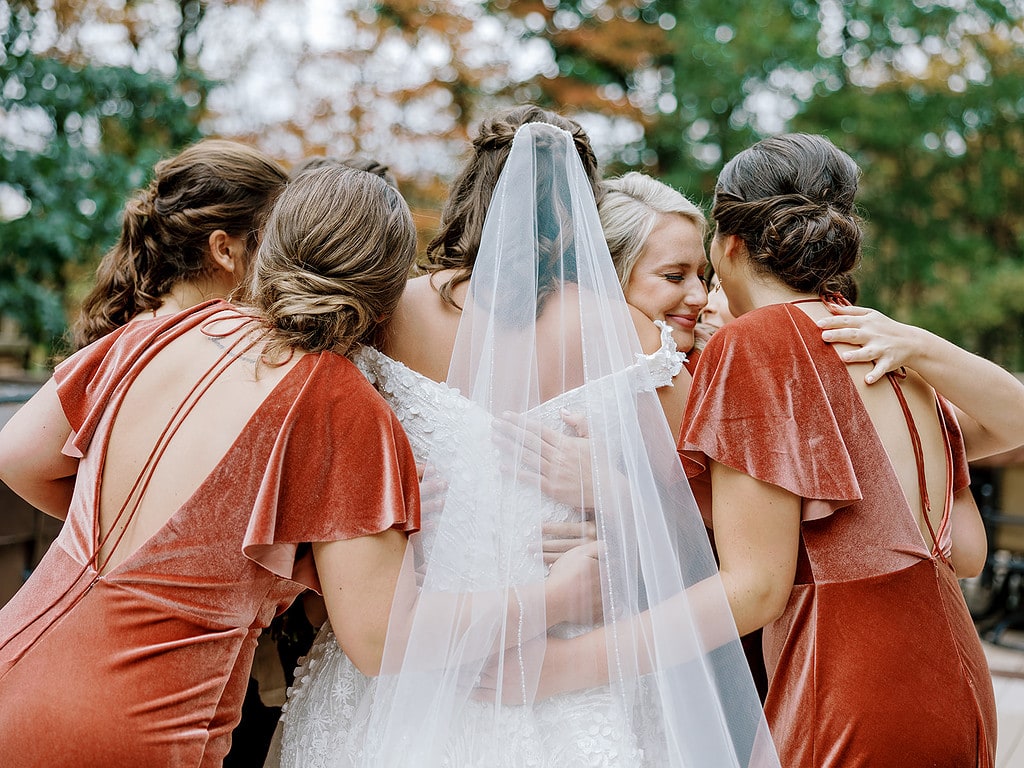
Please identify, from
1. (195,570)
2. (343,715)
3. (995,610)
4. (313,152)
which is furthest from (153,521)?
(313,152)

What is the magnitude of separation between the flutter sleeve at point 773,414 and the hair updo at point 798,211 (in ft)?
0.45

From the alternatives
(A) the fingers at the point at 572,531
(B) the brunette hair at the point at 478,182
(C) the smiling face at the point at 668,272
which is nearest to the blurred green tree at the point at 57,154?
(B) the brunette hair at the point at 478,182

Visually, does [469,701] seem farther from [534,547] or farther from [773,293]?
[773,293]

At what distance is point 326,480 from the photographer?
1.76m

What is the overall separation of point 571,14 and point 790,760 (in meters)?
10.2

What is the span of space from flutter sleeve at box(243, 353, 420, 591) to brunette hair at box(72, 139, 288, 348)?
0.89 meters

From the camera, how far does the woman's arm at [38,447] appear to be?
1990mm

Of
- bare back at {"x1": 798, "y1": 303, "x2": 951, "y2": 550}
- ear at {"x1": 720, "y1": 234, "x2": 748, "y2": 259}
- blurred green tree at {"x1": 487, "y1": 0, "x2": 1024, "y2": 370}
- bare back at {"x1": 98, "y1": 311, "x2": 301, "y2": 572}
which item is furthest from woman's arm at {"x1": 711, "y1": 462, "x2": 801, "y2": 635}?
blurred green tree at {"x1": 487, "y1": 0, "x2": 1024, "y2": 370}

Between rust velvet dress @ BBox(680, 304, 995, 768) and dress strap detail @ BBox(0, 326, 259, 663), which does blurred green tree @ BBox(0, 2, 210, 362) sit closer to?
dress strap detail @ BBox(0, 326, 259, 663)

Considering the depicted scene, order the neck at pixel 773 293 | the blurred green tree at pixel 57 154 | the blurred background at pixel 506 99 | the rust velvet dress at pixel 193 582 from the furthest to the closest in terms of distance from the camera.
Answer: the blurred background at pixel 506 99 < the blurred green tree at pixel 57 154 < the neck at pixel 773 293 < the rust velvet dress at pixel 193 582

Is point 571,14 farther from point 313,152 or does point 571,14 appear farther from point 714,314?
point 714,314

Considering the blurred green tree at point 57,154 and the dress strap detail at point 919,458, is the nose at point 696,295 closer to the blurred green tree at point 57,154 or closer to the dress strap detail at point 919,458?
the dress strap detail at point 919,458

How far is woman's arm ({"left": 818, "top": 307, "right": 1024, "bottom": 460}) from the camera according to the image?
1.91 meters

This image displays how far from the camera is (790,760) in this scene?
1868mm
